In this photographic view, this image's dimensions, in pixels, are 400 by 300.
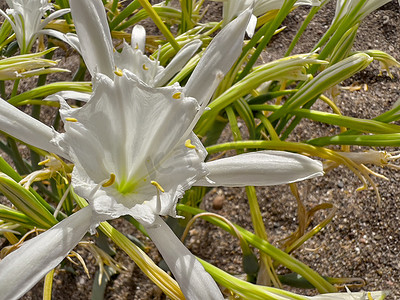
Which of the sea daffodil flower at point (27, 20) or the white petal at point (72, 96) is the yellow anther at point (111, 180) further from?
the sea daffodil flower at point (27, 20)

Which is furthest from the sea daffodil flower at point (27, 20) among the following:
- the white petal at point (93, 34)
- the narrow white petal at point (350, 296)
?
the narrow white petal at point (350, 296)

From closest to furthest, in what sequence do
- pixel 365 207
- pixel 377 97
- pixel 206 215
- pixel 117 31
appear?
pixel 206 215 < pixel 117 31 < pixel 365 207 < pixel 377 97

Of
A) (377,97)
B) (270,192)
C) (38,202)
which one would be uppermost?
(38,202)

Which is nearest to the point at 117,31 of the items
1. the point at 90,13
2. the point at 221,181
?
the point at 90,13

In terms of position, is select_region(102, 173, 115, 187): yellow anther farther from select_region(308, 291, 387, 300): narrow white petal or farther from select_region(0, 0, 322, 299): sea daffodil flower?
select_region(308, 291, 387, 300): narrow white petal

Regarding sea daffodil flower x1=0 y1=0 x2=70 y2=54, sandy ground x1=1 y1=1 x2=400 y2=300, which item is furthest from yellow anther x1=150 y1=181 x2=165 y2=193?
sandy ground x1=1 y1=1 x2=400 y2=300

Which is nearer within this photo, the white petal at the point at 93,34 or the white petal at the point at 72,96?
the white petal at the point at 93,34

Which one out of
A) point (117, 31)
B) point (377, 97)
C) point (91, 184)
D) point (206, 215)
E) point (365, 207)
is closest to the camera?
point (91, 184)

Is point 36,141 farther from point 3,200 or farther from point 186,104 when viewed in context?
point 3,200
